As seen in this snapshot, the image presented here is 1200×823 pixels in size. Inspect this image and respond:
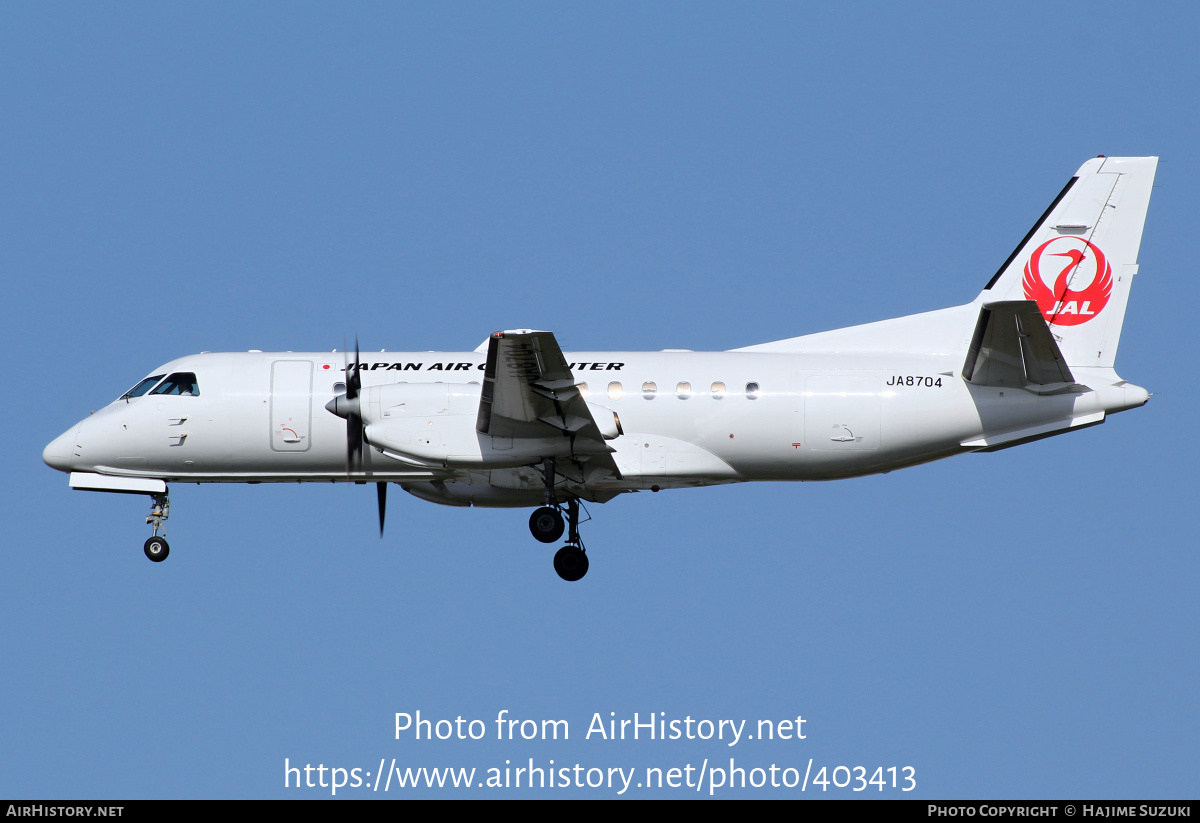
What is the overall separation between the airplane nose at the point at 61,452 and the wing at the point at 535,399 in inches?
276

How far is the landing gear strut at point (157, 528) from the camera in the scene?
69.9ft

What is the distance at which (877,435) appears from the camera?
2005 centimetres

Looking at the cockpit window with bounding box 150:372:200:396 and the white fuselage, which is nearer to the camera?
the white fuselage

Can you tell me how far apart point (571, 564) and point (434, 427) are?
3328 mm

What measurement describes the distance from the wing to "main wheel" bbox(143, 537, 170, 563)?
19.7 feet

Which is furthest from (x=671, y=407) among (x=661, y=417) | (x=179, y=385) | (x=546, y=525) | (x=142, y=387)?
(x=142, y=387)

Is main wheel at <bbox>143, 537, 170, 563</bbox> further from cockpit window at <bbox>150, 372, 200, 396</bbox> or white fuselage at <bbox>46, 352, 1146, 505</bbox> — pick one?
cockpit window at <bbox>150, 372, 200, 396</bbox>

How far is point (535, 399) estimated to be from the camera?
61.7ft

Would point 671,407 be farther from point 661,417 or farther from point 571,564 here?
point 571,564

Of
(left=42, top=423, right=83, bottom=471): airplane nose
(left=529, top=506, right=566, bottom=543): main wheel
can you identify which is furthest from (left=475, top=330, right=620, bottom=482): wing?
(left=42, top=423, right=83, bottom=471): airplane nose

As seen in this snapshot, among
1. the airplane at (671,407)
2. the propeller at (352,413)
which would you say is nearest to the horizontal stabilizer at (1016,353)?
the airplane at (671,407)

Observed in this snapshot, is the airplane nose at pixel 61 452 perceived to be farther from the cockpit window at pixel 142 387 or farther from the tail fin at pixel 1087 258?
the tail fin at pixel 1087 258

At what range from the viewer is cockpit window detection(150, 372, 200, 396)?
68.9 ft
